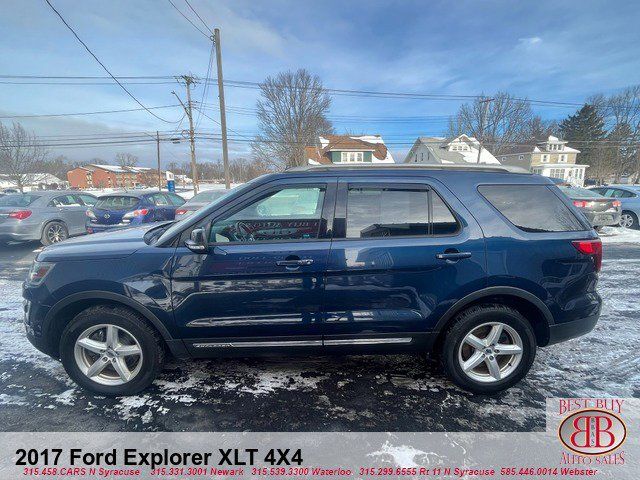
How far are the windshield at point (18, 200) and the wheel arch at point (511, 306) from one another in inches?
410

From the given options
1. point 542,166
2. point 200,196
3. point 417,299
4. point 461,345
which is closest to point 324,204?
point 417,299

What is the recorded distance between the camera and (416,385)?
8.52ft

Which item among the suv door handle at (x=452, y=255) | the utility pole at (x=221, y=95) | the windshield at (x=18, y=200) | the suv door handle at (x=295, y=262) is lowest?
the suv door handle at (x=295, y=262)

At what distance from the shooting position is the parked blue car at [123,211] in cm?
793

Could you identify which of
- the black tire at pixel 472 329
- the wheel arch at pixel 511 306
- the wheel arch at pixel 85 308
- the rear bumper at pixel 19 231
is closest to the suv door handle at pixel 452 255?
the wheel arch at pixel 511 306

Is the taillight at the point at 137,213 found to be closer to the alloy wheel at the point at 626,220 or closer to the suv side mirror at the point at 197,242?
the suv side mirror at the point at 197,242

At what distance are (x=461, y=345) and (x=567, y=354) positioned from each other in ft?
4.95

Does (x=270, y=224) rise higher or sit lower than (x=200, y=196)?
lower

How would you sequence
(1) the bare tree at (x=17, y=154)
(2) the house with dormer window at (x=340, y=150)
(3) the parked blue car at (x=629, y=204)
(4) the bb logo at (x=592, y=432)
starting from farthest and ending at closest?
(2) the house with dormer window at (x=340, y=150)
(1) the bare tree at (x=17, y=154)
(3) the parked blue car at (x=629, y=204)
(4) the bb logo at (x=592, y=432)

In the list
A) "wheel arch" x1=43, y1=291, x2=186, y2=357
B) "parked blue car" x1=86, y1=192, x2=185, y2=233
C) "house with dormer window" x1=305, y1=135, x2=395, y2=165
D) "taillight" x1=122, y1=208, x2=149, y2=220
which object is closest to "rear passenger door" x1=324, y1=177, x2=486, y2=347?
"wheel arch" x1=43, y1=291, x2=186, y2=357

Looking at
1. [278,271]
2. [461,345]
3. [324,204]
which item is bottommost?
[461,345]

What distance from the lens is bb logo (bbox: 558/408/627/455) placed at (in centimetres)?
202

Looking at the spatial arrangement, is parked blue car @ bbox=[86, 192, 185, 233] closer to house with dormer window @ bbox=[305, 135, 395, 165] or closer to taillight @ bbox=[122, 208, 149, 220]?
taillight @ bbox=[122, 208, 149, 220]

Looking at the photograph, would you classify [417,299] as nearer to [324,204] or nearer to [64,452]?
[324,204]
